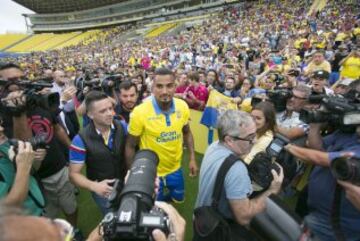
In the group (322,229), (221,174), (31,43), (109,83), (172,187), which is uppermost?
(109,83)

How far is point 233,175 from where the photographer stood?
2281 millimetres

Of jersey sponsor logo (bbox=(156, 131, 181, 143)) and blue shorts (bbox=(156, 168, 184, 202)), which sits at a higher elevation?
jersey sponsor logo (bbox=(156, 131, 181, 143))

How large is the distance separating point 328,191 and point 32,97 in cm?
253

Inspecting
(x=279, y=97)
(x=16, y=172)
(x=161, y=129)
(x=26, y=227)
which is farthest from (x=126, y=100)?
(x=26, y=227)

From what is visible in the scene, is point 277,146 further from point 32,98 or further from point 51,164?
point 51,164

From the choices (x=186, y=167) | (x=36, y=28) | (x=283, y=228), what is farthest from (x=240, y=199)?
(x=36, y=28)

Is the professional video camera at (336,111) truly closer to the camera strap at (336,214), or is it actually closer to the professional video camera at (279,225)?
the camera strap at (336,214)

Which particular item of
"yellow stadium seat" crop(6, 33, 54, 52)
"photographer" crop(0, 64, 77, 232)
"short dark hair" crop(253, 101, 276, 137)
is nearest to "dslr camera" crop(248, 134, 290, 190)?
"short dark hair" crop(253, 101, 276, 137)

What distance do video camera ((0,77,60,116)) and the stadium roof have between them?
6336cm

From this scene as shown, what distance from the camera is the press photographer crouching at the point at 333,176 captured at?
2.23 meters

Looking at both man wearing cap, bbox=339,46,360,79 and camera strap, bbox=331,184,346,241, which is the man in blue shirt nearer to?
camera strap, bbox=331,184,346,241

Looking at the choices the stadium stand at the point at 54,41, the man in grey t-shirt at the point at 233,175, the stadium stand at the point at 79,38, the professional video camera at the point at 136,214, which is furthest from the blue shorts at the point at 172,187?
the stadium stand at the point at 54,41

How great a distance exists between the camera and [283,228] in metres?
1.46

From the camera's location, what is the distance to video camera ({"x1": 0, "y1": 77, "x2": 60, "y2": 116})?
9.22 feet
